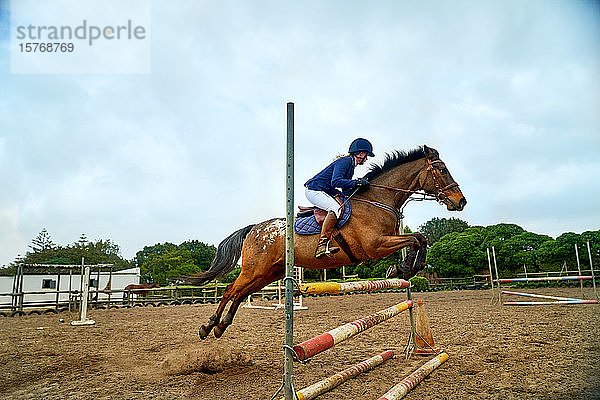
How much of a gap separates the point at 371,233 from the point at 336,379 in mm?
1458

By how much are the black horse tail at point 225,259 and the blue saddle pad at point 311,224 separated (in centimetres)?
89

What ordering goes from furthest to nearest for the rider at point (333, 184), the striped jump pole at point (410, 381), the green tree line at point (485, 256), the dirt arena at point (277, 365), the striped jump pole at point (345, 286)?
the green tree line at point (485, 256), the rider at point (333, 184), the dirt arena at point (277, 365), the striped jump pole at point (410, 381), the striped jump pole at point (345, 286)

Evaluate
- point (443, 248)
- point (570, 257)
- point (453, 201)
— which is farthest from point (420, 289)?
point (453, 201)

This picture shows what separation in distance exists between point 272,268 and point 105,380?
6.62 ft

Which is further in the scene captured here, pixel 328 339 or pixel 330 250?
pixel 330 250

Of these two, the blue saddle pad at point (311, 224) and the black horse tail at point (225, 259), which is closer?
the blue saddle pad at point (311, 224)

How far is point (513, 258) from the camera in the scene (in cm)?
2772

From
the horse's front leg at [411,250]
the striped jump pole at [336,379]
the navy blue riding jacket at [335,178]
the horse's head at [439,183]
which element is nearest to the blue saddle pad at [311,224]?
the navy blue riding jacket at [335,178]

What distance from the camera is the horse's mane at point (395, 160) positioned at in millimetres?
4574

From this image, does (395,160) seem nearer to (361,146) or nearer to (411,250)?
(361,146)

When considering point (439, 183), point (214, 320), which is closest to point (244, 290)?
point (214, 320)

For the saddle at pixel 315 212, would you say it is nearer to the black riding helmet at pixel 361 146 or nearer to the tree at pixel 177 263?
the black riding helmet at pixel 361 146

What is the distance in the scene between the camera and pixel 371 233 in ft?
13.3

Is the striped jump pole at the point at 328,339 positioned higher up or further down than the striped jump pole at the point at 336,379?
higher up
